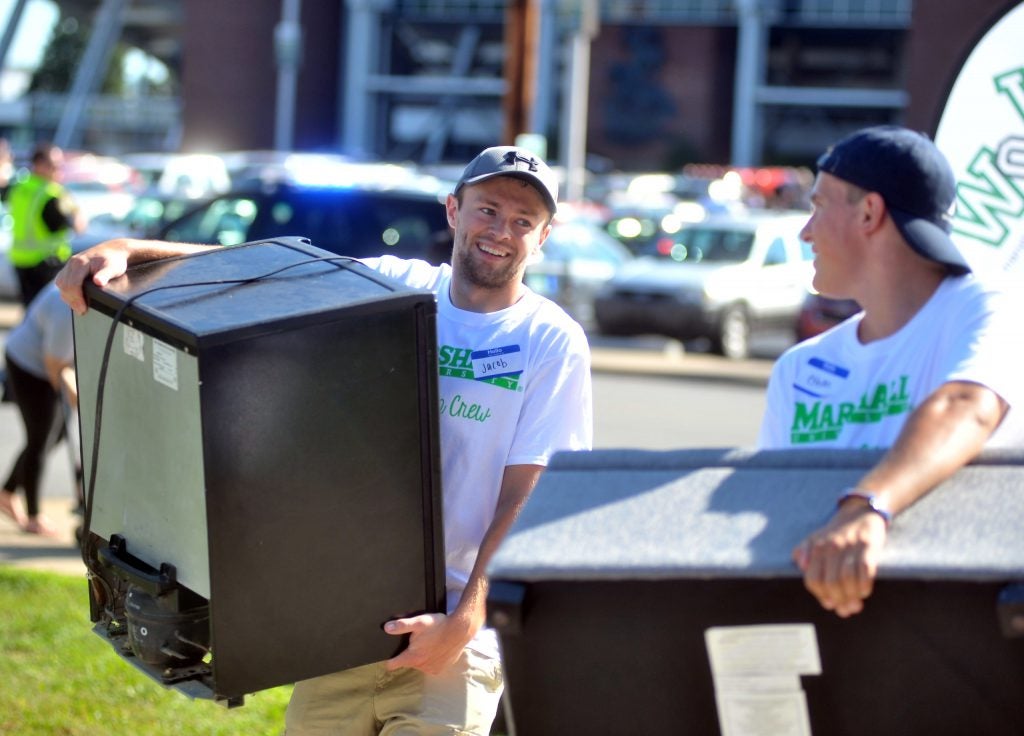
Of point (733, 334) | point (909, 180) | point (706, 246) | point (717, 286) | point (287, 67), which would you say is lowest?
point (287, 67)

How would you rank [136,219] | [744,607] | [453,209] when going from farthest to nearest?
[136,219] → [453,209] → [744,607]

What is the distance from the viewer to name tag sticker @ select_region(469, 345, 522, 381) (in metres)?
3.11

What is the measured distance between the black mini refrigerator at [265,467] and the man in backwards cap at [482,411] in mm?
233

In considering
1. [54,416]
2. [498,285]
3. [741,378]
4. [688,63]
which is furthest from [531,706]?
[688,63]

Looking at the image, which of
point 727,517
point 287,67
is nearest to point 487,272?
point 727,517

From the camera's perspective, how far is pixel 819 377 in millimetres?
2643

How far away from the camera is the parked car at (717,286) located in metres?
19.9

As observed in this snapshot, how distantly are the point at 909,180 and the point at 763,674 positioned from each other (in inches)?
33.0

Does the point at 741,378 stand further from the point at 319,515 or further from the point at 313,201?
the point at 319,515

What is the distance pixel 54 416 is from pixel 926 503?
661 centimetres

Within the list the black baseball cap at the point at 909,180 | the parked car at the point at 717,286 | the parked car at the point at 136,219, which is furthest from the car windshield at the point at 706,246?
the black baseball cap at the point at 909,180

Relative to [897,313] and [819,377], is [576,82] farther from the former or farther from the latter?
[897,313]

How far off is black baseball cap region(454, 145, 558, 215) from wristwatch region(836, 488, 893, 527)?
1312mm

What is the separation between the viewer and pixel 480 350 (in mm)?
3121
